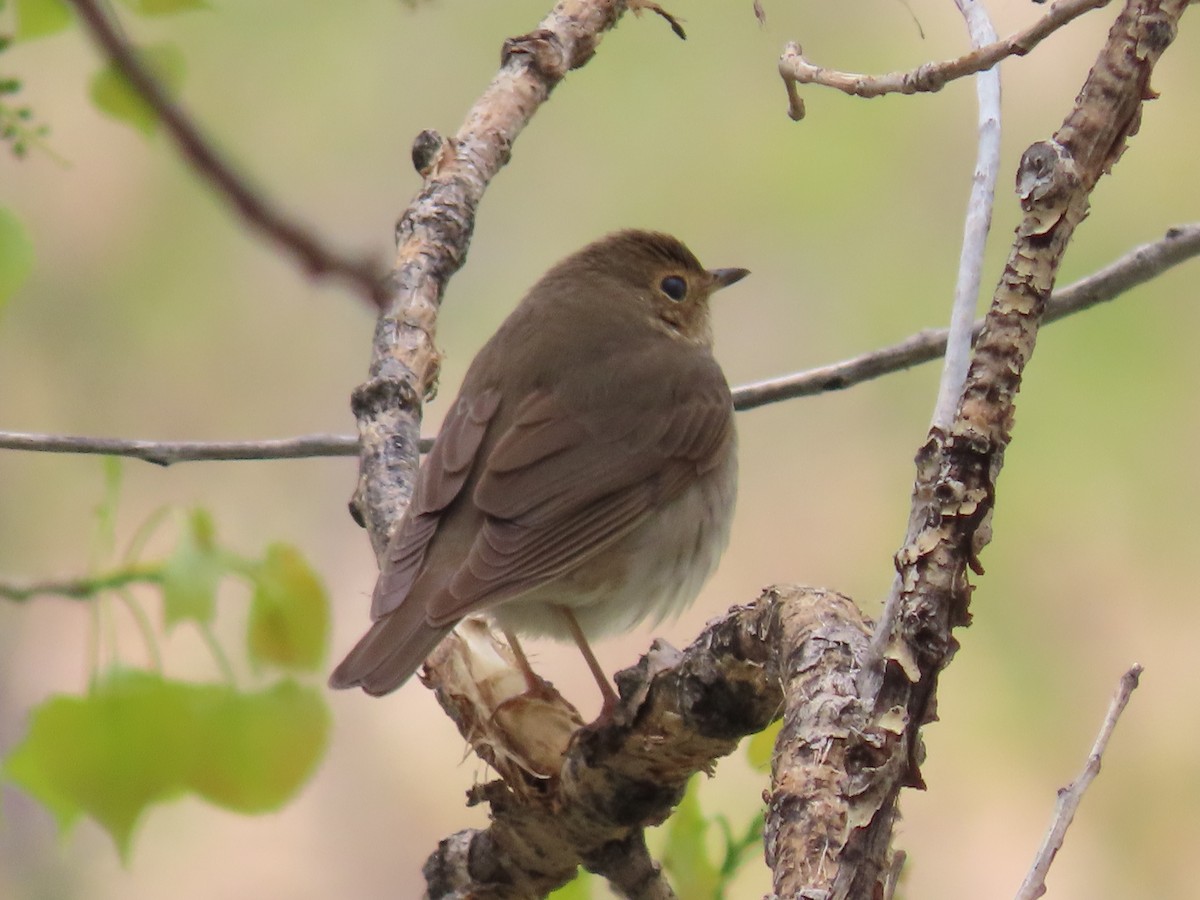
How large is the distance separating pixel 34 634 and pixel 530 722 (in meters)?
3.09

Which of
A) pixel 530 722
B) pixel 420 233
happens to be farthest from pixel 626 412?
pixel 530 722

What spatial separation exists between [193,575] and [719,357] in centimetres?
329

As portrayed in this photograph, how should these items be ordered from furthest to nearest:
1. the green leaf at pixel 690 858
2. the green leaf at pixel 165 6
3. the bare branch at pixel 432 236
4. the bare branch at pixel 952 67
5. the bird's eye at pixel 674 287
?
the bird's eye at pixel 674 287
the bare branch at pixel 432 236
the green leaf at pixel 690 858
the green leaf at pixel 165 6
the bare branch at pixel 952 67

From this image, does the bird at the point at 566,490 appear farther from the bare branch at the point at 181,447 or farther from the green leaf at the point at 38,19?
the green leaf at the point at 38,19

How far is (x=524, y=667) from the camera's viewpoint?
282cm

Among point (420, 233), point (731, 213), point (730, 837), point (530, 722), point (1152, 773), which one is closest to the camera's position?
point (730, 837)

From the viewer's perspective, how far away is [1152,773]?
4758 millimetres

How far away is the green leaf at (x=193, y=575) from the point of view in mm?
2135

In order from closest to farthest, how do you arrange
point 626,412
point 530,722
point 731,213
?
1. point 530,722
2. point 626,412
3. point 731,213

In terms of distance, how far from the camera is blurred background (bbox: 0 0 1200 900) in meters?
4.77

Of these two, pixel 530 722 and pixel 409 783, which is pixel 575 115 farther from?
pixel 530 722

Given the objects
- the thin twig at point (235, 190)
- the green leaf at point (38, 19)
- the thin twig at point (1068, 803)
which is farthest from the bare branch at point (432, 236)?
the thin twig at point (235, 190)

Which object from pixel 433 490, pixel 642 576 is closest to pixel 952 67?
pixel 433 490

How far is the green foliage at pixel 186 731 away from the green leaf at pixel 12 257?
0.45 meters
